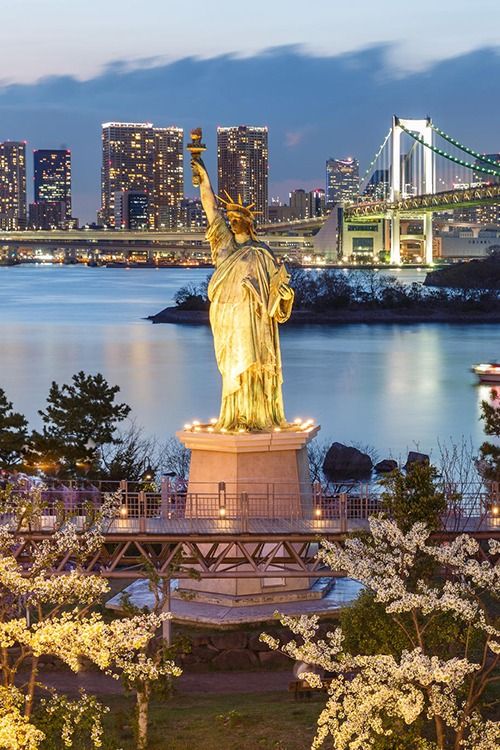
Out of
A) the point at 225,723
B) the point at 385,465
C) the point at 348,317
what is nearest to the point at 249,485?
the point at 225,723

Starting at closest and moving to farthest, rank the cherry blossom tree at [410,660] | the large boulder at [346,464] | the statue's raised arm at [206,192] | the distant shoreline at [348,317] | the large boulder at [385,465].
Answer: the cherry blossom tree at [410,660] → the statue's raised arm at [206,192] → the large boulder at [346,464] → the large boulder at [385,465] → the distant shoreline at [348,317]

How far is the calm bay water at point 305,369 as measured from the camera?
1351 inches

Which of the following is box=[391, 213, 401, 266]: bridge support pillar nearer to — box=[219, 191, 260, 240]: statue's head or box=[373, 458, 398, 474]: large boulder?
box=[373, 458, 398, 474]: large boulder

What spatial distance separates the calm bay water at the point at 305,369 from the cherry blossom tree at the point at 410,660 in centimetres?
1870

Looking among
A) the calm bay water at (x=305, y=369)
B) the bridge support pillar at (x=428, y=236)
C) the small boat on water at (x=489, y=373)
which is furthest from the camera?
the bridge support pillar at (x=428, y=236)

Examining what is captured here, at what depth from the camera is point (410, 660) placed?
29.9 feet

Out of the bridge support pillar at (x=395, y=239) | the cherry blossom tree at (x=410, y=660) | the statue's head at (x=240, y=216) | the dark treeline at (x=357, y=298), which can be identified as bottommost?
the cherry blossom tree at (x=410, y=660)

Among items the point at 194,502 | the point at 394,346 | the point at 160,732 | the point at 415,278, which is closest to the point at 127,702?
the point at 160,732

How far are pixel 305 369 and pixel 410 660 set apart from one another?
38.8 meters

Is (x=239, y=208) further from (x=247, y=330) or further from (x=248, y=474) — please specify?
(x=248, y=474)

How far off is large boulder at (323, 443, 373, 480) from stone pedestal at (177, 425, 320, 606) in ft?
36.1

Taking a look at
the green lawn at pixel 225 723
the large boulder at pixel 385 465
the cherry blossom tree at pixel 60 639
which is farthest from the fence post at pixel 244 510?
the large boulder at pixel 385 465

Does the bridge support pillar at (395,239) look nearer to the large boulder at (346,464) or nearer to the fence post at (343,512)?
the large boulder at (346,464)

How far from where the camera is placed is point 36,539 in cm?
1240
